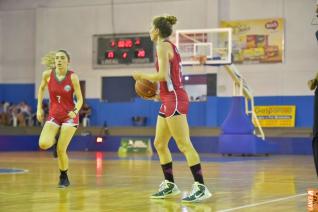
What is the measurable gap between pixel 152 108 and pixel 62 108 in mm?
19915

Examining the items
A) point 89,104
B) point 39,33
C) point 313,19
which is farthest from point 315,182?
point 39,33

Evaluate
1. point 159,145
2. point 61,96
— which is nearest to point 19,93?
point 61,96

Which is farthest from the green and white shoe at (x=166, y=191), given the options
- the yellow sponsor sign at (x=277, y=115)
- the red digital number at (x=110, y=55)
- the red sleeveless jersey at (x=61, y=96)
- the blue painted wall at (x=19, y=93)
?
the blue painted wall at (x=19, y=93)

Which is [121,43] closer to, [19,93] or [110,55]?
[110,55]

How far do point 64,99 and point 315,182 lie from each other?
14.2 feet

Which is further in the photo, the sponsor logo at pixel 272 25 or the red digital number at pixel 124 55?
the red digital number at pixel 124 55

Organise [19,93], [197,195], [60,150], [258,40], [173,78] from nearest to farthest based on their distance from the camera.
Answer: [197,195] < [173,78] < [60,150] < [258,40] < [19,93]

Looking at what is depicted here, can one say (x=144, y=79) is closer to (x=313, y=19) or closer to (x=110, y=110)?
(x=313, y=19)

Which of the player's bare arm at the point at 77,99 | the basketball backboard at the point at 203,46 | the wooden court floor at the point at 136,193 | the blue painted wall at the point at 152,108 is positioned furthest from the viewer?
the blue painted wall at the point at 152,108

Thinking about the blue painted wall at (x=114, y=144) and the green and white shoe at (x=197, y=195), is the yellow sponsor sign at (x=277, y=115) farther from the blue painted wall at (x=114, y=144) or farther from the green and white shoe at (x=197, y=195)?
the green and white shoe at (x=197, y=195)

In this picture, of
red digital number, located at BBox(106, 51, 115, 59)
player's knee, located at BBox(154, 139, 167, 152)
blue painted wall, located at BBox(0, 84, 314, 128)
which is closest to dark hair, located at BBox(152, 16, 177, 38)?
player's knee, located at BBox(154, 139, 167, 152)

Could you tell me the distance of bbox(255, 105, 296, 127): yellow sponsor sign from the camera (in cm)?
2734

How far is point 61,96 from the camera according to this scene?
382 inches

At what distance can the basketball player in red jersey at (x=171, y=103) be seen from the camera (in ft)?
24.5
